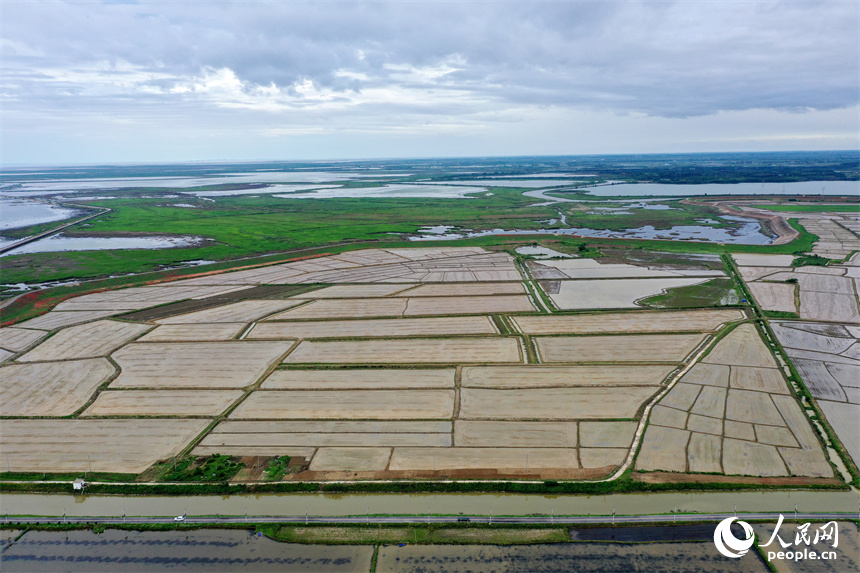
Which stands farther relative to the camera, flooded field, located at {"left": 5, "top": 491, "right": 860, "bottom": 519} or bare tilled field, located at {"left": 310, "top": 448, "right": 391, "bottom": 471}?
bare tilled field, located at {"left": 310, "top": 448, "right": 391, "bottom": 471}

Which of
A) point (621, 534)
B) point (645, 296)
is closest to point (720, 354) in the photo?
point (645, 296)

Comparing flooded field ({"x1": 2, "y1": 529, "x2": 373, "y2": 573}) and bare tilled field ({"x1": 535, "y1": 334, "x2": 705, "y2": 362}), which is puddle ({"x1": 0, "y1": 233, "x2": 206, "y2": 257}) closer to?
bare tilled field ({"x1": 535, "y1": 334, "x2": 705, "y2": 362})

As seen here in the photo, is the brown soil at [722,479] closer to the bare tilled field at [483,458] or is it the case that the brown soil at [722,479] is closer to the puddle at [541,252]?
the bare tilled field at [483,458]

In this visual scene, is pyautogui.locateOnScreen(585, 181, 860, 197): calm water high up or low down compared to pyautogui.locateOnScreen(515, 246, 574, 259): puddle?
up

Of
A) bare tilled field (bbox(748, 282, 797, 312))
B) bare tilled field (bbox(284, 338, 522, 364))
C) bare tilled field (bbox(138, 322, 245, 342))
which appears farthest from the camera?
bare tilled field (bbox(748, 282, 797, 312))

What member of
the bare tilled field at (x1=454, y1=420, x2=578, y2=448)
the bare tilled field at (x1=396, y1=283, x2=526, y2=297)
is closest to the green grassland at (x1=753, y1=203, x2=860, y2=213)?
the bare tilled field at (x1=396, y1=283, x2=526, y2=297)

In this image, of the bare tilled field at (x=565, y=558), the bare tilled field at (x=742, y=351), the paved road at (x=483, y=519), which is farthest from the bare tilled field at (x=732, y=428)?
the bare tilled field at (x=565, y=558)

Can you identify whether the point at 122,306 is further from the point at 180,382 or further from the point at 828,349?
the point at 828,349
